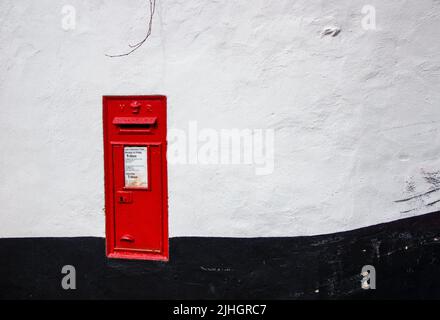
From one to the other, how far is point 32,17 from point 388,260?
12.5ft

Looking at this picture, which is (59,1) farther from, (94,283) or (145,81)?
(94,283)

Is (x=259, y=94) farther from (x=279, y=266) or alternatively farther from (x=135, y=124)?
(x=279, y=266)

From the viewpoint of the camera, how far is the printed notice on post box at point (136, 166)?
3.42 meters

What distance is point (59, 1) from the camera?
11.3 feet

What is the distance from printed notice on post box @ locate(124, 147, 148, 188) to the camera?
3424mm

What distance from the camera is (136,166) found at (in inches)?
135

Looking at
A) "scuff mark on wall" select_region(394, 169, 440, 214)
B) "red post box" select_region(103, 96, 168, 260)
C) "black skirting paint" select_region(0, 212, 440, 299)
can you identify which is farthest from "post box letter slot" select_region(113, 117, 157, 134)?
"scuff mark on wall" select_region(394, 169, 440, 214)

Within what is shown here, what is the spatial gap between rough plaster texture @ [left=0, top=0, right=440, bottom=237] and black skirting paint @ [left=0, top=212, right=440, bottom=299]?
0.13m

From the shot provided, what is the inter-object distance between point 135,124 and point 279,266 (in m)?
1.76

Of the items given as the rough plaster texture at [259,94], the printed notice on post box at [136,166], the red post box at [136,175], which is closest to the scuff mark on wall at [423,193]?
the rough plaster texture at [259,94]

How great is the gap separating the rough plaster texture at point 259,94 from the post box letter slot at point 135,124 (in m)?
0.19

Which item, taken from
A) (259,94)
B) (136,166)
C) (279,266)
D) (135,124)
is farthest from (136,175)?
(279,266)

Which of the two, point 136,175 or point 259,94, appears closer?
point 259,94

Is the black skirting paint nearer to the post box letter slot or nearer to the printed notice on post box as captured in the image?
the printed notice on post box
